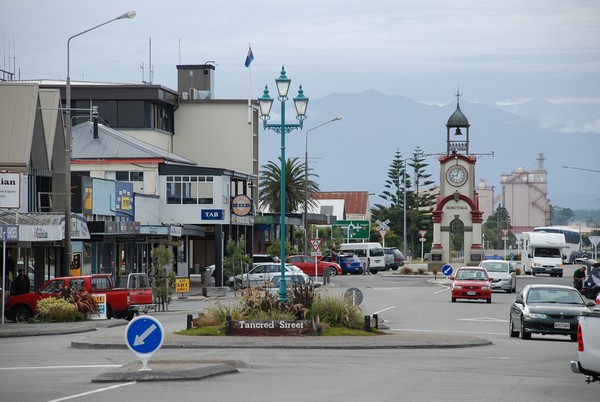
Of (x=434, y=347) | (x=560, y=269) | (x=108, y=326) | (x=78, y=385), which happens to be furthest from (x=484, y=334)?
(x=560, y=269)

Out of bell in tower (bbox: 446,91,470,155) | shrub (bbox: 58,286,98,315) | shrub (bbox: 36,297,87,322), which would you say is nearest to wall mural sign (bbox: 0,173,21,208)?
shrub (bbox: 58,286,98,315)

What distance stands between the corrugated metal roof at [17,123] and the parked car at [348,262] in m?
38.8

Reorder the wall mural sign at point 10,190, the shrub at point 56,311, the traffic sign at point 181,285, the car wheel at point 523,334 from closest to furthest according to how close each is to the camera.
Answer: the car wheel at point 523,334 < the shrub at point 56,311 < the wall mural sign at point 10,190 < the traffic sign at point 181,285

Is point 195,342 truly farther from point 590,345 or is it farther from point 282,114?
point 590,345

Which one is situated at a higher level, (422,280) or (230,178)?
(230,178)

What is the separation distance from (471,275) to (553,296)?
1877 cm

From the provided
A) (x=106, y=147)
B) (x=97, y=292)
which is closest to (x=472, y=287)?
(x=97, y=292)

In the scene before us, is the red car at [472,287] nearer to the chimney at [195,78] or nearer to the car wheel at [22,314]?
the car wheel at [22,314]

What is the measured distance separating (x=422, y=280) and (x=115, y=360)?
53038mm

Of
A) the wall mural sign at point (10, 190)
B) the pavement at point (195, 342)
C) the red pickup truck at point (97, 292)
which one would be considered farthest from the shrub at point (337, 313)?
the wall mural sign at point (10, 190)

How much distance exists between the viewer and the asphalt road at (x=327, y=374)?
1636 cm

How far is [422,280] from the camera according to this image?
73.9 m

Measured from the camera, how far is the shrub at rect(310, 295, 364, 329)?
1125 inches

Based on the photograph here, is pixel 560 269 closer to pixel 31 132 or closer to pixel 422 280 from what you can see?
pixel 422 280
